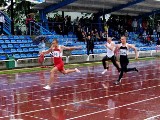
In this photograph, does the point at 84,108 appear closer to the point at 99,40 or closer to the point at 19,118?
the point at 19,118

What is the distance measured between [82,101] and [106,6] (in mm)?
29815

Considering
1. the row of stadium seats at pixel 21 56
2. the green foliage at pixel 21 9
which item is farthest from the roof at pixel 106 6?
the row of stadium seats at pixel 21 56

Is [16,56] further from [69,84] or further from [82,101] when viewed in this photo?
[82,101]

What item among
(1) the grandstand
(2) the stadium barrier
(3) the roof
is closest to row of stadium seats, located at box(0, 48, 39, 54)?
(1) the grandstand

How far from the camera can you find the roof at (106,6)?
36.4 m

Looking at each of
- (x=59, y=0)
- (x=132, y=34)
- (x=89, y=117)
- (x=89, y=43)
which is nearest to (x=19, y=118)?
(x=89, y=117)

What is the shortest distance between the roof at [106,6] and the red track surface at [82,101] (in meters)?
20.9

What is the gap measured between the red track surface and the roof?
68.5ft

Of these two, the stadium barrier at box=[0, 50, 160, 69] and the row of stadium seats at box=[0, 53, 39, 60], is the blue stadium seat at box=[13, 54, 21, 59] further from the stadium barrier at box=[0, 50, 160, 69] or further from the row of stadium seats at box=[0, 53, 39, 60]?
the stadium barrier at box=[0, 50, 160, 69]

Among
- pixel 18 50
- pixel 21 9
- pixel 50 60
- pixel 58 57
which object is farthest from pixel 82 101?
pixel 21 9

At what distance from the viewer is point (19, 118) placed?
8773mm

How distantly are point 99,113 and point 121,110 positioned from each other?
701 mm

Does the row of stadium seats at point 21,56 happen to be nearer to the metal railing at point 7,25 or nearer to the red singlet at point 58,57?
the metal railing at point 7,25

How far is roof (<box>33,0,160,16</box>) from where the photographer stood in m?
36.4
